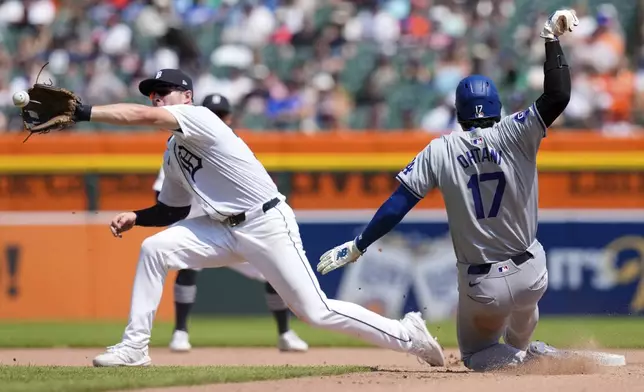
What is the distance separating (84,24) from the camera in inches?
623

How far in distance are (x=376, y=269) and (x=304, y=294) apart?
512 cm

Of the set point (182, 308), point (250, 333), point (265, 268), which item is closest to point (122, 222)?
point (265, 268)

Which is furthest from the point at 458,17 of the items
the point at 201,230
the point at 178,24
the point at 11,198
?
the point at 201,230

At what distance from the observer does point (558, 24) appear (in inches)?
252

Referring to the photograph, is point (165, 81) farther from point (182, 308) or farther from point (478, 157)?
point (182, 308)

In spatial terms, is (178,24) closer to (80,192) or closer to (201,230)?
(80,192)

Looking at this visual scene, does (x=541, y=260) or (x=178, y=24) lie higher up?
(x=178, y=24)

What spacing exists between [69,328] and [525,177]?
6334 millimetres

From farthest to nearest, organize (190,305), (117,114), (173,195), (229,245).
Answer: (190,305), (173,195), (229,245), (117,114)

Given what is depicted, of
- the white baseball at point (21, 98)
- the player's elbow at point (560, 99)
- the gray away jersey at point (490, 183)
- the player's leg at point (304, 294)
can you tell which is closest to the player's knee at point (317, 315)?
the player's leg at point (304, 294)

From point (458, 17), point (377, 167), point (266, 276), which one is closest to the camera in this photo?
point (266, 276)

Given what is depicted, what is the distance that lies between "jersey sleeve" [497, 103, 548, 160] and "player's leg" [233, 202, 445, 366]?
1.38 metres

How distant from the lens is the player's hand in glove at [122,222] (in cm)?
722

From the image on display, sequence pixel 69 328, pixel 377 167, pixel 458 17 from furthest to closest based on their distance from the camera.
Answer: pixel 458 17, pixel 377 167, pixel 69 328
